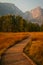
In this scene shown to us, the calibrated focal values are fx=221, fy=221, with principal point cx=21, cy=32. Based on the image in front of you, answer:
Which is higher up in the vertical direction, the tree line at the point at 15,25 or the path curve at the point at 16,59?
the path curve at the point at 16,59

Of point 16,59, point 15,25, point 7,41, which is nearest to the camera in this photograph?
point 16,59

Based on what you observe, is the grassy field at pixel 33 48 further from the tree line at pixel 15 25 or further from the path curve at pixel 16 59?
the tree line at pixel 15 25

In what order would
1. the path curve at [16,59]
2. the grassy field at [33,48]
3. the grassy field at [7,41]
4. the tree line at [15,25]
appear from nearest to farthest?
the path curve at [16,59]
the grassy field at [33,48]
the grassy field at [7,41]
the tree line at [15,25]

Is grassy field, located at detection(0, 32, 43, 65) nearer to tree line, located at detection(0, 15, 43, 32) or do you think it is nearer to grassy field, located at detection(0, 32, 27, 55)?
grassy field, located at detection(0, 32, 27, 55)

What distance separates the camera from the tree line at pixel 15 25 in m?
67.8

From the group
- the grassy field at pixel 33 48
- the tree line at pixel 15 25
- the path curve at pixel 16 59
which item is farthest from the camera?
the tree line at pixel 15 25

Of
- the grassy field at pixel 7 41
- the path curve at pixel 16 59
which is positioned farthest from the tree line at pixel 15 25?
the path curve at pixel 16 59

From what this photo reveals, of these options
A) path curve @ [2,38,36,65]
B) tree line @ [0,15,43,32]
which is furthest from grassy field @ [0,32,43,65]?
tree line @ [0,15,43,32]

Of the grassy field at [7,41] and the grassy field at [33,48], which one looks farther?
the grassy field at [7,41]

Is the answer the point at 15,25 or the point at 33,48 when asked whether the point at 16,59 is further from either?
the point at 15,25

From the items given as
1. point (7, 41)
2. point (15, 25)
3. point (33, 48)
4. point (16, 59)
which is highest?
point (16, 59)

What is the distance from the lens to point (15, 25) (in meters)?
70.8

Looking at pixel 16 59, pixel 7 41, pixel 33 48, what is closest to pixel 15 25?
pixel 7 41

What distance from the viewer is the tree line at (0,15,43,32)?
6775 centimetres
